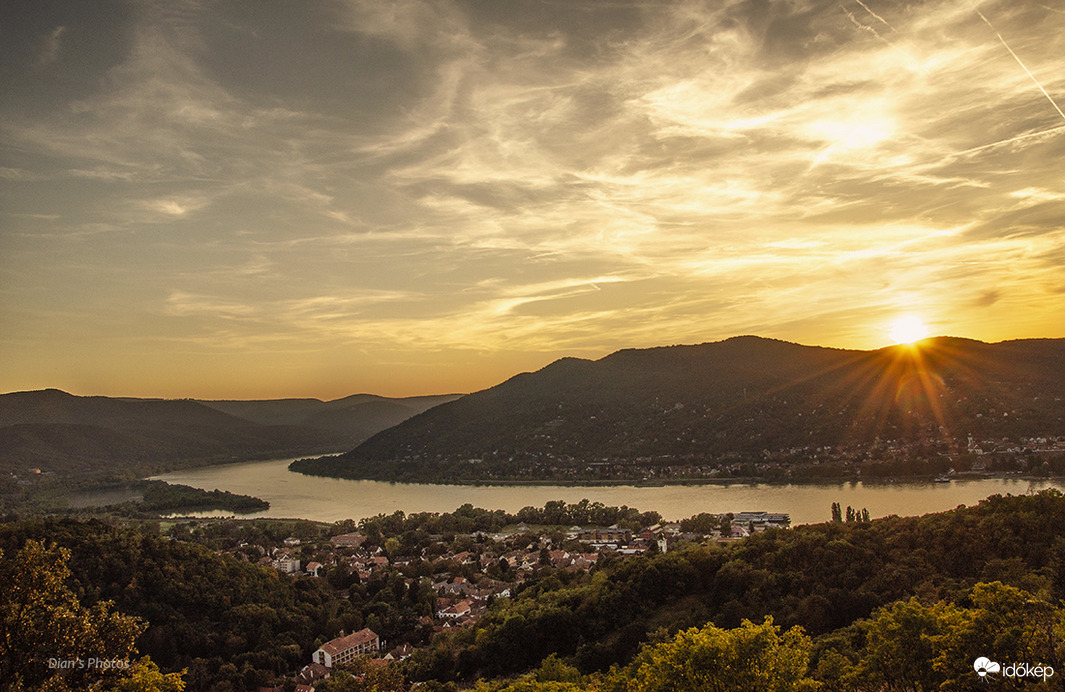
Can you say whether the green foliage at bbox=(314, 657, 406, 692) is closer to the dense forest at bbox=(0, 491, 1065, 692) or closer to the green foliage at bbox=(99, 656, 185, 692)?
the dense forest at bbox=(0, 491, 1065, 692)

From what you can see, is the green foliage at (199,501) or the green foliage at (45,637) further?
the green foliage at (199,501)

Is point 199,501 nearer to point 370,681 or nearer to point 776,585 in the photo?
point 776,585

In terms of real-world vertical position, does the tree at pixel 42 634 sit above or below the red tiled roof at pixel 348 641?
above

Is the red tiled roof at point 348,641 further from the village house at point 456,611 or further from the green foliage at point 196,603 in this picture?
the village house at point 456,611

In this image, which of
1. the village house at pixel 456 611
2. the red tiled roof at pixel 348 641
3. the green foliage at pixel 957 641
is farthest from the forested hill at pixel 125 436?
the green foliage at pixel 957 641

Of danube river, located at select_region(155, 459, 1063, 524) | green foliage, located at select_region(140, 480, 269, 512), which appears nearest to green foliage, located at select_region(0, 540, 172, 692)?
danube river, located at select_region(155, 459, 1063, 524)

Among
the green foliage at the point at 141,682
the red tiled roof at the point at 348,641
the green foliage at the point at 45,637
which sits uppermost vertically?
the green foliage at the point at 45,637
